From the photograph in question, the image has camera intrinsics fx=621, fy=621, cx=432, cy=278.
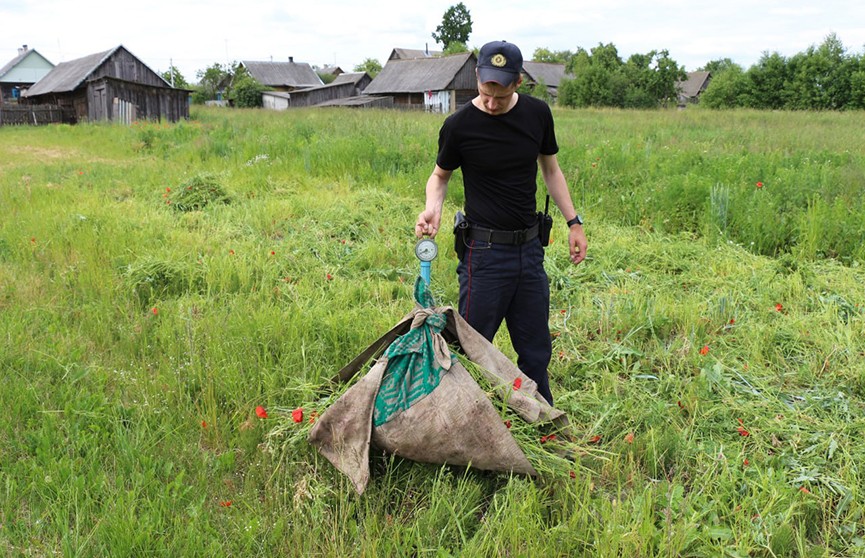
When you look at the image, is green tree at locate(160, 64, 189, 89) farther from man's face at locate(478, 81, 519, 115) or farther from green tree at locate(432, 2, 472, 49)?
man's face at locate(478, 81, 519, 115)

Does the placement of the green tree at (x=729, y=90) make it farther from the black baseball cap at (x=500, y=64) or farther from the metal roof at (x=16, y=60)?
the metal roof at (x=16, y=60)

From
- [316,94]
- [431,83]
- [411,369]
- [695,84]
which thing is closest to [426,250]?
[411,369]

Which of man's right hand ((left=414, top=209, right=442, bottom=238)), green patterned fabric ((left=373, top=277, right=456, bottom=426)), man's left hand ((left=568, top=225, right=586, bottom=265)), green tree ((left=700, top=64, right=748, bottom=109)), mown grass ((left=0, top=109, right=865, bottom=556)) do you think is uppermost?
green tree ((left=700, top=64, right=748, bottom=109))

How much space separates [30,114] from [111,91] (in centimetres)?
661

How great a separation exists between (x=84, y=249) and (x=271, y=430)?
→ 12.5 feet

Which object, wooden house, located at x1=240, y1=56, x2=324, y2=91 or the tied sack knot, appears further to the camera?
wooden house, located at x1=240, y1=56, x2=324, y2=91

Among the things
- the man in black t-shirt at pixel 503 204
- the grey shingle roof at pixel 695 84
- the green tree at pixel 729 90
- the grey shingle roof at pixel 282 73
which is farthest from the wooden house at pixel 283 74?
the man in black t-shirt at pixel 503 204

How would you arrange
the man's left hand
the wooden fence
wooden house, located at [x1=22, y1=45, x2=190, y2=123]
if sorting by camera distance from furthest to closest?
1. the wooden fence
2. wooden house, located at [x1=22, y1=45, x2=190, y2=123]
3. the man's left hand

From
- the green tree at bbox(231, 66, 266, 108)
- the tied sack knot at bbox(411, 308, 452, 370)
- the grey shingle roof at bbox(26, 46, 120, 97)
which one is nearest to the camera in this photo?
the tied sack knot at bbox(411, 308, 452, 370)

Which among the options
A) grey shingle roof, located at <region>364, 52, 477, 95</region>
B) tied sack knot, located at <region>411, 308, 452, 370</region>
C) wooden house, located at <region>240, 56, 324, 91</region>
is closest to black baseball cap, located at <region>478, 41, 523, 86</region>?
tied sack knot, located at <region>411, 308, 452, 370</region>

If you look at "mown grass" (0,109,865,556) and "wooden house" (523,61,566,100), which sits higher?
"wooden house" (523,61,566,100)

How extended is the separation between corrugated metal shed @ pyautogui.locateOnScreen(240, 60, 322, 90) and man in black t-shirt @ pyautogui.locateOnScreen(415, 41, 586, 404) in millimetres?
61178

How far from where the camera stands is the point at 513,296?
9.55 feet

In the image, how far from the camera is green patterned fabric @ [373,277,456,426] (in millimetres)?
2406
